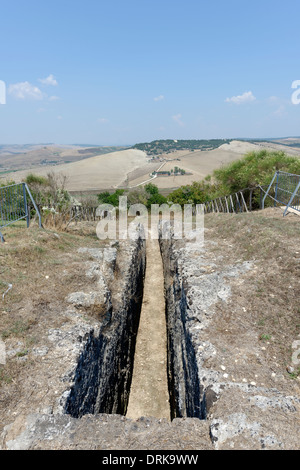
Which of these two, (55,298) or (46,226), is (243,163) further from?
(55,298)

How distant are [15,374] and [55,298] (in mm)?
2049

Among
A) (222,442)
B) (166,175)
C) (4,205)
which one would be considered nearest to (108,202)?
(4,205)

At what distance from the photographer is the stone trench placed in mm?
3184

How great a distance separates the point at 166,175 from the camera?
7125 cm

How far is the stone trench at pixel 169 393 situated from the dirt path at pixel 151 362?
19 centimetres

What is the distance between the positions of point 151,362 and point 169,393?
1.26 meters

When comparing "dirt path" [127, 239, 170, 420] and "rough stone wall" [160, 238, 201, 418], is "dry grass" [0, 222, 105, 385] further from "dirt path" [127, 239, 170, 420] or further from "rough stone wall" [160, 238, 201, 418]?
"dirt path" [127, 239, 170, 420]
